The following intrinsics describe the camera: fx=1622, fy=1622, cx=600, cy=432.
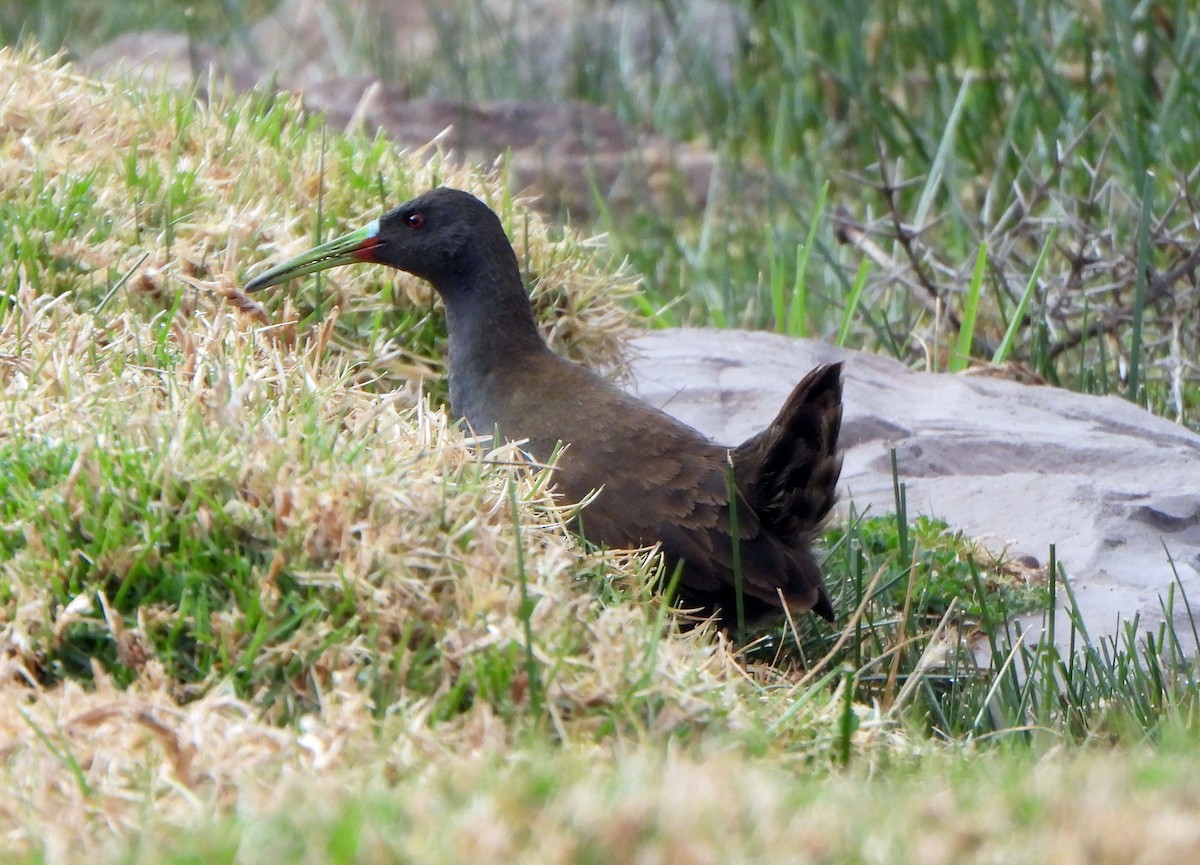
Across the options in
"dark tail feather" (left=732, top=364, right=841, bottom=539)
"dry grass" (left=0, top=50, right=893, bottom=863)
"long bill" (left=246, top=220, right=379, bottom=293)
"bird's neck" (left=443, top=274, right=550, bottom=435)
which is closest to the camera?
"dry grass" (left=0, top=50, right=893, bottom=863)

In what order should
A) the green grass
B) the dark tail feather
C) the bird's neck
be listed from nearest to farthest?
the green grass
the dark tail feather
the bird's neck

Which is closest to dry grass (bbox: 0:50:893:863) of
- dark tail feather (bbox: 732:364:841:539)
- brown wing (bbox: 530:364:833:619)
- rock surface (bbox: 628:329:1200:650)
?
brown wing (bbox: 530:364:833:619)

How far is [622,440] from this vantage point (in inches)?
134

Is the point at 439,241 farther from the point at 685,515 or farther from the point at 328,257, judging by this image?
the point at 685,515

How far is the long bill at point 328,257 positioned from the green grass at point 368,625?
0.08 metres

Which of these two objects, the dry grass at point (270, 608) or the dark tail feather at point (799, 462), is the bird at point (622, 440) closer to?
the dark tail feather at point (799, 462)

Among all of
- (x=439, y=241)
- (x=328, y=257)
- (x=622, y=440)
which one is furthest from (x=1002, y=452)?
(x=328, y=257)

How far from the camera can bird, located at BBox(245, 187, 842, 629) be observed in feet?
10.5

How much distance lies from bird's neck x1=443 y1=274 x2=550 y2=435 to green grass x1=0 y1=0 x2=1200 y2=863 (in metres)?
0.16

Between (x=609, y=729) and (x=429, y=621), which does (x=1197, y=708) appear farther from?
(x=429, y=621)

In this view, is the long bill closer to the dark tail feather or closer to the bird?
the bird

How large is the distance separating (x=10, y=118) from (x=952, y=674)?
2518mm

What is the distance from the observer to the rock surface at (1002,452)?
371cm

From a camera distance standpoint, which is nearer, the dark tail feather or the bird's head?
the dark tail feather
